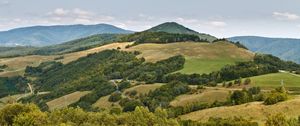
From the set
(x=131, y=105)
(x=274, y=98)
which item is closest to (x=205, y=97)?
(x=131, y=105)

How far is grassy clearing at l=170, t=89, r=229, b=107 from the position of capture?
555 feet

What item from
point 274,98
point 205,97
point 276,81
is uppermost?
point 274,98

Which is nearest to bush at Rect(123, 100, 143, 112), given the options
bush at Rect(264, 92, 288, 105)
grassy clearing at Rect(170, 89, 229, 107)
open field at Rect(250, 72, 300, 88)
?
grassy clearing at Rect(170, 89, 229, 107)

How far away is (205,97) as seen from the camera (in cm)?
17262

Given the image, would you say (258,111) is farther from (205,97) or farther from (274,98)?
(205,97)

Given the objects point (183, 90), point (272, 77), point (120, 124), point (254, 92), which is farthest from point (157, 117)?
point (272, 77)

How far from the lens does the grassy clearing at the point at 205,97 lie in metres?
169

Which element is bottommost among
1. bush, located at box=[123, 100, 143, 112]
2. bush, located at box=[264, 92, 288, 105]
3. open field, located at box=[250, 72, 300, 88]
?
bush, located at box=[123, 100, 143, 112]

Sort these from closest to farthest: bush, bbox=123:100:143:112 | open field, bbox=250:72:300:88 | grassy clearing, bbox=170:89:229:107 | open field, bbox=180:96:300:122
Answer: open field, bbox=180:96:300:122 → grassy clearing, bbox=170:89:229:107 → bush, bbox=123:100:143:112 → open field, bbox=250:72:300:88

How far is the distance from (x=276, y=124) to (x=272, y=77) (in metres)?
106

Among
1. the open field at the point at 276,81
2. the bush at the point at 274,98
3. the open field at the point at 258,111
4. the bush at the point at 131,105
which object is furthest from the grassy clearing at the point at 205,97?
the bush at the point at 274,98

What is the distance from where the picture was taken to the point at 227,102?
158 m

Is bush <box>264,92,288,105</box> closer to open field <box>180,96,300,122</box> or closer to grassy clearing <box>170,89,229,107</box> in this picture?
open field <box>180,96,300,122</box>

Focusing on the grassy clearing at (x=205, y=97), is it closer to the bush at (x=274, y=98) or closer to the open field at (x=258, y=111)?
the open field at (x=258, y=111)
